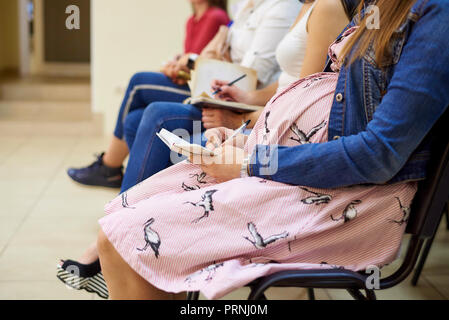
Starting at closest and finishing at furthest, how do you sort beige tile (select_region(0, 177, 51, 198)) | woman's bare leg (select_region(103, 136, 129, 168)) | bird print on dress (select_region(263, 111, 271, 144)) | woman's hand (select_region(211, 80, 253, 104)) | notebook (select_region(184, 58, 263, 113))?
bird print on dress (select_region(263, 111, 271, 144)) → woman's hand (select_region(211, 80, 253, 104)) → notebook (select_region(184, 58, 263, 113)) → woman's bare leg (select_region(103, 136, 129, 168)) → beige tile (select_region(0, 177, 51, 198))

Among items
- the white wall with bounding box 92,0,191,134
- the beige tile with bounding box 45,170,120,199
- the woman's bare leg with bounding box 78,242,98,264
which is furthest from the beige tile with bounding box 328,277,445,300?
the white wall with bounding box 92,0,191,134

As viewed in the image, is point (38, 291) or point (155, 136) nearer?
point (155, 136)

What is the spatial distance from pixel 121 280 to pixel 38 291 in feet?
3.14

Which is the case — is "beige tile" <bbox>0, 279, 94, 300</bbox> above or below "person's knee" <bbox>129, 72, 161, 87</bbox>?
below

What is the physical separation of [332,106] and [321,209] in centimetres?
20

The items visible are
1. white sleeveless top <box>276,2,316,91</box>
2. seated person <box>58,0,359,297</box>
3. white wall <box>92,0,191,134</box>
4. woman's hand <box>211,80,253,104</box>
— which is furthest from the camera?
white wall <box>92,0,191,134</box>

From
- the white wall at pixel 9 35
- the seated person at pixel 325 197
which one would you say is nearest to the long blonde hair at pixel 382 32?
the seated person at pixel 325 197

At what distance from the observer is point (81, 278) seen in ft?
5.23

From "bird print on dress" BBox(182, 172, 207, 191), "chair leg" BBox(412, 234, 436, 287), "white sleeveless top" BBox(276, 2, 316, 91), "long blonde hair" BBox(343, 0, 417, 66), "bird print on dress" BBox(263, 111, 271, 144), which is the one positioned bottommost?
"chair leg" BBox(412, 234, 436, 287)

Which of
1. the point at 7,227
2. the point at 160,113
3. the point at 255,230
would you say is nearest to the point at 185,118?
the point at 160,113

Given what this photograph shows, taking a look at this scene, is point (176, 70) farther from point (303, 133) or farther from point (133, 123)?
point (303, 133)

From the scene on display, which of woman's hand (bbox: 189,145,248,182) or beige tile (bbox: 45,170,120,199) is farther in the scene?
beige tile (bbox: 45,170,120,199)

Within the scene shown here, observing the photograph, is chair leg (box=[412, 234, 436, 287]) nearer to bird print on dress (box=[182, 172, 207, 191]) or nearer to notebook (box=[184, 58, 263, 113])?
notebook (box=[184, 58, 263, 113])

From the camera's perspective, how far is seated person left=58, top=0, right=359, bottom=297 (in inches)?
51.2
